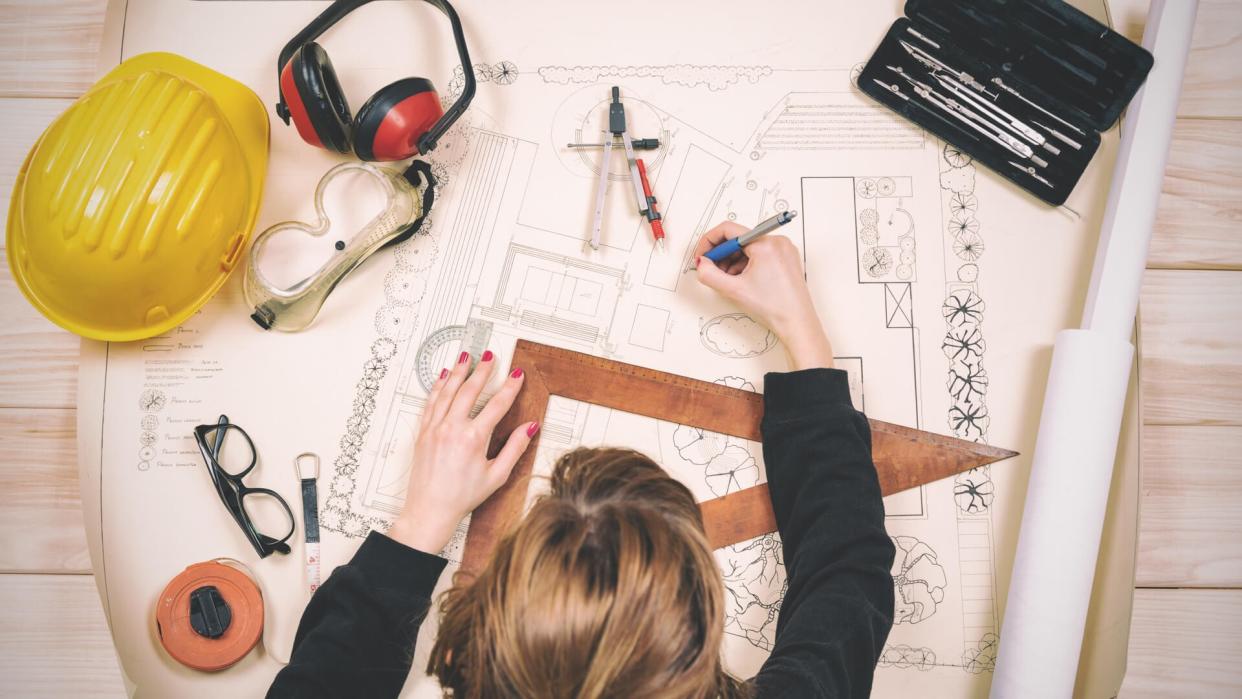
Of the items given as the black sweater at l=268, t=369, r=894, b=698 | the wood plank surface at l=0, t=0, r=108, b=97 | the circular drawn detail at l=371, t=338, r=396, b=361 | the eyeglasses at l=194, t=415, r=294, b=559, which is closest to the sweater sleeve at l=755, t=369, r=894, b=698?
the black sweater at l=268, t=369, r=894, b=698

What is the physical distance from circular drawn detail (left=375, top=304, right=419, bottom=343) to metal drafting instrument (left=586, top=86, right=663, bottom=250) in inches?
12.4

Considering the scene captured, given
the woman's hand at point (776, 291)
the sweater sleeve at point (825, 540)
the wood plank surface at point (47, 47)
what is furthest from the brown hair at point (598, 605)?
the wood plank surface at point (47, 47)

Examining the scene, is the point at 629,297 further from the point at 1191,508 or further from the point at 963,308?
the point at 1191,508

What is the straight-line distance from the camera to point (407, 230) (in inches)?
43.8

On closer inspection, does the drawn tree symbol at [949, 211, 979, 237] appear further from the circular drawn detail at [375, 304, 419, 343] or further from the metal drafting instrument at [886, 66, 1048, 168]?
the circular drawn detail at [375, 304, 419, 343]

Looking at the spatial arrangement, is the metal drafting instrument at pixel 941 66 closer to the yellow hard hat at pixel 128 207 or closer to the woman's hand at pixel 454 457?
the woman's hand at pixel 454 457

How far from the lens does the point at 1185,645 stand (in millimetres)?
1144

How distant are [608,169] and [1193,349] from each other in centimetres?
101

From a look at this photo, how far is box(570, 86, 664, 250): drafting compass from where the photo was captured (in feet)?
3.64

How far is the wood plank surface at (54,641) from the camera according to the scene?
1147mm

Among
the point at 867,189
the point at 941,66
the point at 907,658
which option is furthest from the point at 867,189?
the point at 907,658

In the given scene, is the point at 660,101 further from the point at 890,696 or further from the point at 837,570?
the point at 890,696

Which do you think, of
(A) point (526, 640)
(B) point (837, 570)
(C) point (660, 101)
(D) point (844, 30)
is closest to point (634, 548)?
(A) point (526, 640)

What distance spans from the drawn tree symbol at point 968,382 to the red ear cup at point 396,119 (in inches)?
35.7
